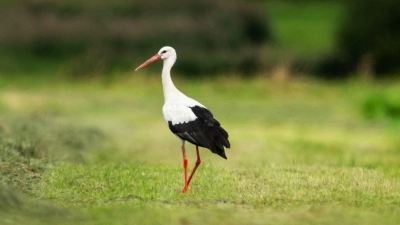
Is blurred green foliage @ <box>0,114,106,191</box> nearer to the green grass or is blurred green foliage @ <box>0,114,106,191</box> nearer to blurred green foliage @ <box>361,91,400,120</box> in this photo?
blurred green foliage @ <box>361,91,400,120</box>

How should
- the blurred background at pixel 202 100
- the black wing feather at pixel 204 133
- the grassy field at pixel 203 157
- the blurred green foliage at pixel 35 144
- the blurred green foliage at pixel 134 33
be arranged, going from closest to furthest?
the grassy field at pixel 203 157
the black wing feather at pixel 204 133
the blurred background at pixel 202 100
the blurred green foliage at pixel 35 144
the blurred green foliage at pixel 134 33

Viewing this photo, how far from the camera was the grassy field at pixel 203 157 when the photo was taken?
8.31m

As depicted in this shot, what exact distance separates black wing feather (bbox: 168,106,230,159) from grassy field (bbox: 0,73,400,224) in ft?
1.56

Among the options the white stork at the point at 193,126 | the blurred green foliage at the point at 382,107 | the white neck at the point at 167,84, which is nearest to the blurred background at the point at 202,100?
the blurred green foliage at the point at 382,107

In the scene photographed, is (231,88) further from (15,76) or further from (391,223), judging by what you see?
(391,223)

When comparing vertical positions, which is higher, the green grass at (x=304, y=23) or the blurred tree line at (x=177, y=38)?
the green grass at (x=304, y=23)

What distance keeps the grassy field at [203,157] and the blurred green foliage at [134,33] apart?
1748mm

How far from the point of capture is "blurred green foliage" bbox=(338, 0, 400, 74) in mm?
29328

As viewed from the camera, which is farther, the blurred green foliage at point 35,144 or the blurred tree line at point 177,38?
the blurred tree line at point 177,38

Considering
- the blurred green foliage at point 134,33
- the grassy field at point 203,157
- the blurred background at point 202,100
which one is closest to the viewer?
the grassy field at point 203,157

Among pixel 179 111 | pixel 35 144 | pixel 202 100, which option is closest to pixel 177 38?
pixel 202 100

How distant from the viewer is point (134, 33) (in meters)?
30.3

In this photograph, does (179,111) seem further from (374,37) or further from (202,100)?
(374,37)

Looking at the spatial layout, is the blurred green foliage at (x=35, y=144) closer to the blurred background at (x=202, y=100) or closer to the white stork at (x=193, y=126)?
the blurred background at (x=202, y=100)
